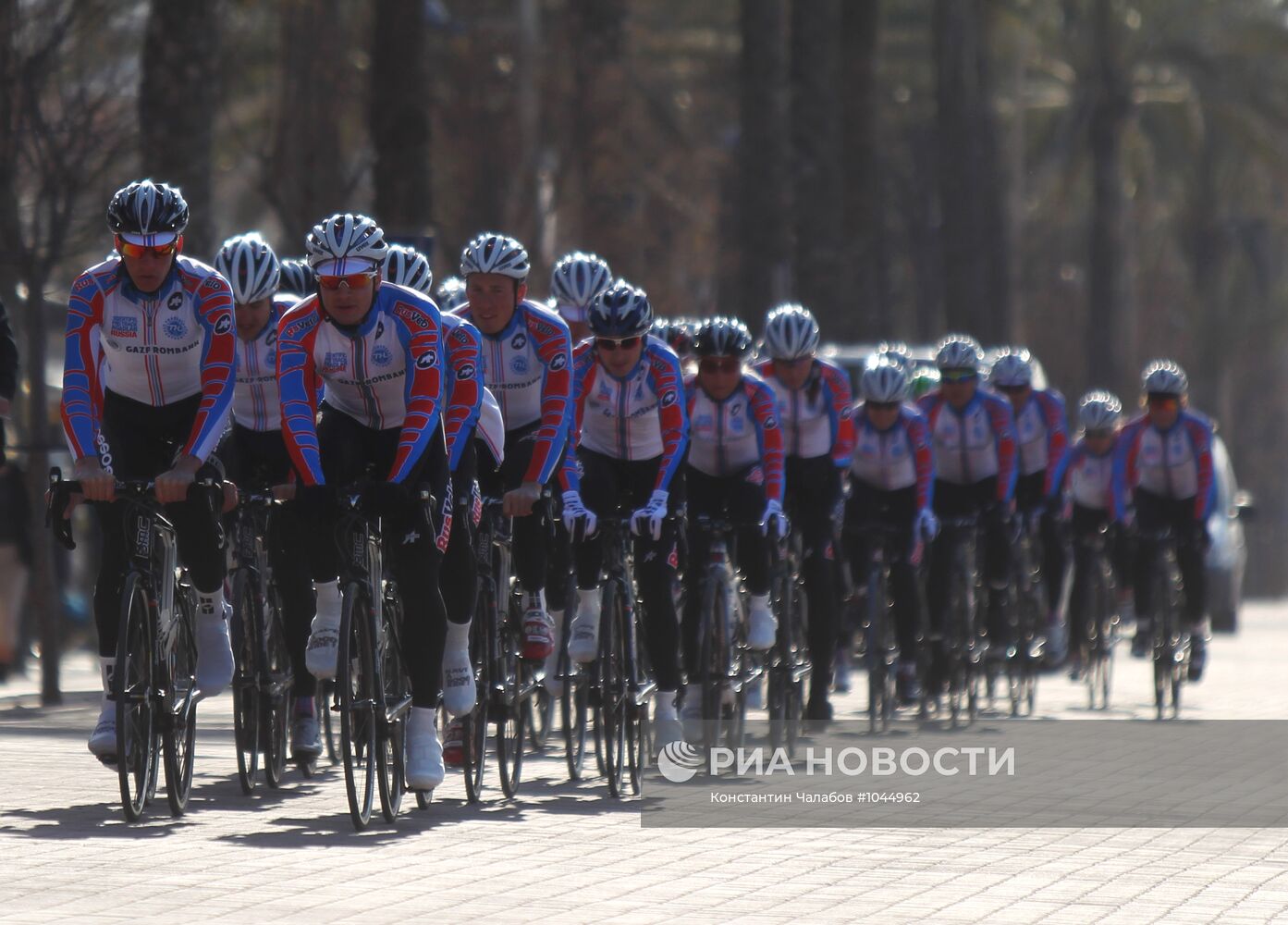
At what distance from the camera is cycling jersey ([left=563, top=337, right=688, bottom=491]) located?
37.6 ft

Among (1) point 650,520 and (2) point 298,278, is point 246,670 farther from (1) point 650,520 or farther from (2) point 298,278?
(2) point 298,278

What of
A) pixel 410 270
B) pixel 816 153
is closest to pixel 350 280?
pixel 410 270

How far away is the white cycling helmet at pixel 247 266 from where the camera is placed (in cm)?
1117

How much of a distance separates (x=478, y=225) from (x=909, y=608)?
42.5 feet

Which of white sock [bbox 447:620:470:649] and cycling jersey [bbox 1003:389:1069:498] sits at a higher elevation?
cycling jersey [bbox 1003:389:1069:498]

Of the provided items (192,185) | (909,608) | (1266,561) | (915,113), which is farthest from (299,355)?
(1266,561)

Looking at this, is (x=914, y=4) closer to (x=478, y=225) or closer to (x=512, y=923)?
(x=478, y=225)

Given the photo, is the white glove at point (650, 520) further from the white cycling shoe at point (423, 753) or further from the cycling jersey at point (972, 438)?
the cycling jersey at point (972, 438)

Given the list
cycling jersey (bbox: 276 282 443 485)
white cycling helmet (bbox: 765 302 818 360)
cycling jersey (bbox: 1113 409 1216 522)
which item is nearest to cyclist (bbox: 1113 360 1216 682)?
cycling jersey (bbox: 1113 409 1216 522)

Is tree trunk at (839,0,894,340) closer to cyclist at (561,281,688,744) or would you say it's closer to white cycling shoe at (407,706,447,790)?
cyclist at (561,281,688,744)

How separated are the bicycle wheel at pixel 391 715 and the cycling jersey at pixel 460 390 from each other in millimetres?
622

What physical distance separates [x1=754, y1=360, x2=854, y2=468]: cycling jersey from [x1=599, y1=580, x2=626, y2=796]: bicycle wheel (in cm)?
360

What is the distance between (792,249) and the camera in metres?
27.5

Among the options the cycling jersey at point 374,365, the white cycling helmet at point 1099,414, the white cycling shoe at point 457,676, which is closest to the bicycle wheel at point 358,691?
the cycling jersey at point 374,365
